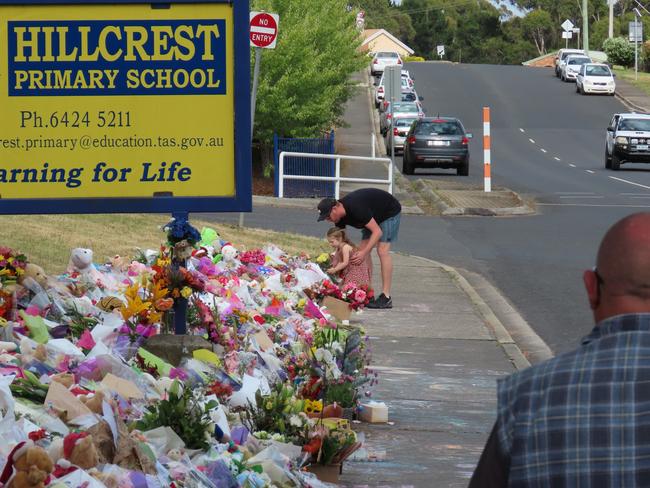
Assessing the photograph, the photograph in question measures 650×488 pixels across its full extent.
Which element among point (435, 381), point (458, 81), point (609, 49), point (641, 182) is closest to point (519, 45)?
point (609, 49)

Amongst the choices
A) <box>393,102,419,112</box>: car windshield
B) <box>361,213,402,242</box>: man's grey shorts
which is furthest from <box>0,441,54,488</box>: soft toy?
<box>393,102,419,112</box>: car windshield

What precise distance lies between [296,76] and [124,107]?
25.8m

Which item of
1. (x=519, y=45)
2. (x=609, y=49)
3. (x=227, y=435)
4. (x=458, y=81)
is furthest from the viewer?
(x=519, y=45)

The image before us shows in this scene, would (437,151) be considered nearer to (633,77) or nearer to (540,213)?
(540,213)

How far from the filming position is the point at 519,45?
5551 inches

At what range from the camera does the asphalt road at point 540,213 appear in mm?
16266

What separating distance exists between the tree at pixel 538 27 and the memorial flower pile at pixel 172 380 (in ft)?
442

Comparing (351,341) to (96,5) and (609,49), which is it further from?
(609,49)

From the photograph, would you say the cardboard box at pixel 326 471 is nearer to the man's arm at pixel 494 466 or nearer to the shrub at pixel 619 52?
the man's arm at pixel 494 466

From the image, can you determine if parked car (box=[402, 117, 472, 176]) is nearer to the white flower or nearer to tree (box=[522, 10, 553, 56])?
the white flower

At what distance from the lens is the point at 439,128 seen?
1594 inches

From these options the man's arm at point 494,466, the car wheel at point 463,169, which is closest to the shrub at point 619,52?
the car wheel at point 463,169

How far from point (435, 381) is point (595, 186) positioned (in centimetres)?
2474

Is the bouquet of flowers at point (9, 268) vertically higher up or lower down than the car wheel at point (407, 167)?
higher up
